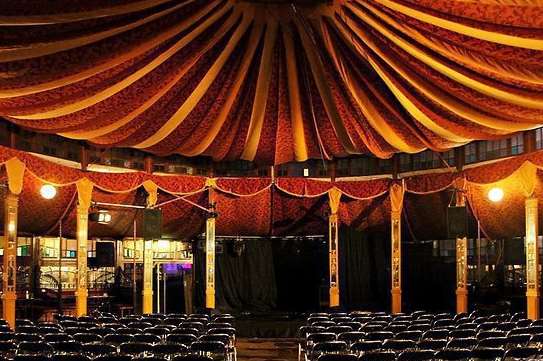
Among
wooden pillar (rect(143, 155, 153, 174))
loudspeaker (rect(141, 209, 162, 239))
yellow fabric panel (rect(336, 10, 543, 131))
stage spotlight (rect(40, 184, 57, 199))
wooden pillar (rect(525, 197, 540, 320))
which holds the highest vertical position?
yellow fabric panel (rect(336, 10, 543, 131))

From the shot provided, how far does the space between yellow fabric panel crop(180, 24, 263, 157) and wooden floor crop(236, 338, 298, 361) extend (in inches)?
169

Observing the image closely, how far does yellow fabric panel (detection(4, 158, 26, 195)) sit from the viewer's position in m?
12.2

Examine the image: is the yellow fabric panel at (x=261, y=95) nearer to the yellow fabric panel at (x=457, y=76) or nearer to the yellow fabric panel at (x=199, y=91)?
the yellow fabric panel at (x=199, y=91)

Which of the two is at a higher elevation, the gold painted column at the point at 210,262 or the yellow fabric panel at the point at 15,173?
the yellow fabric panel at the point at 15,173

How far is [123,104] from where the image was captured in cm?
1204

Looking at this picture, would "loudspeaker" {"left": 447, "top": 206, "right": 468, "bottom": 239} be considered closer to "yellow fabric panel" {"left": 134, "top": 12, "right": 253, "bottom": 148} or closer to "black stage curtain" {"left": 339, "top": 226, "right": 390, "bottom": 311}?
"black stage curtain" {"left": 339, "top": 226, "right": 390, "bottom": 311}

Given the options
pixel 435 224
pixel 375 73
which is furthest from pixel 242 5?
pixel 435 224

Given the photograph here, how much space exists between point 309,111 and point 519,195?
16.1ft

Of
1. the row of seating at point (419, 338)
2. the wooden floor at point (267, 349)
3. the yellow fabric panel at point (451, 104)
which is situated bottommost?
the wooden floor at point (267, 349)

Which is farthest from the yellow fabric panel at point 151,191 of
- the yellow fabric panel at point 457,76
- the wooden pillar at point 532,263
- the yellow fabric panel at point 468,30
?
the yellow fabric panel at point 468,30

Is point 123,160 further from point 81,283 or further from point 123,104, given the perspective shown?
point 123,104

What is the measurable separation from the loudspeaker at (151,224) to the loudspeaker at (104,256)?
3199mm

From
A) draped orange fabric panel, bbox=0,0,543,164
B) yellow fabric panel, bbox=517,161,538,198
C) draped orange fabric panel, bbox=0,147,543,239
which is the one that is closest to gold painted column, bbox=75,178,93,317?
draped orange fabric panel, bbox=0,147,543,239

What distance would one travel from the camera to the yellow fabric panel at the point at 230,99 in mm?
10586
